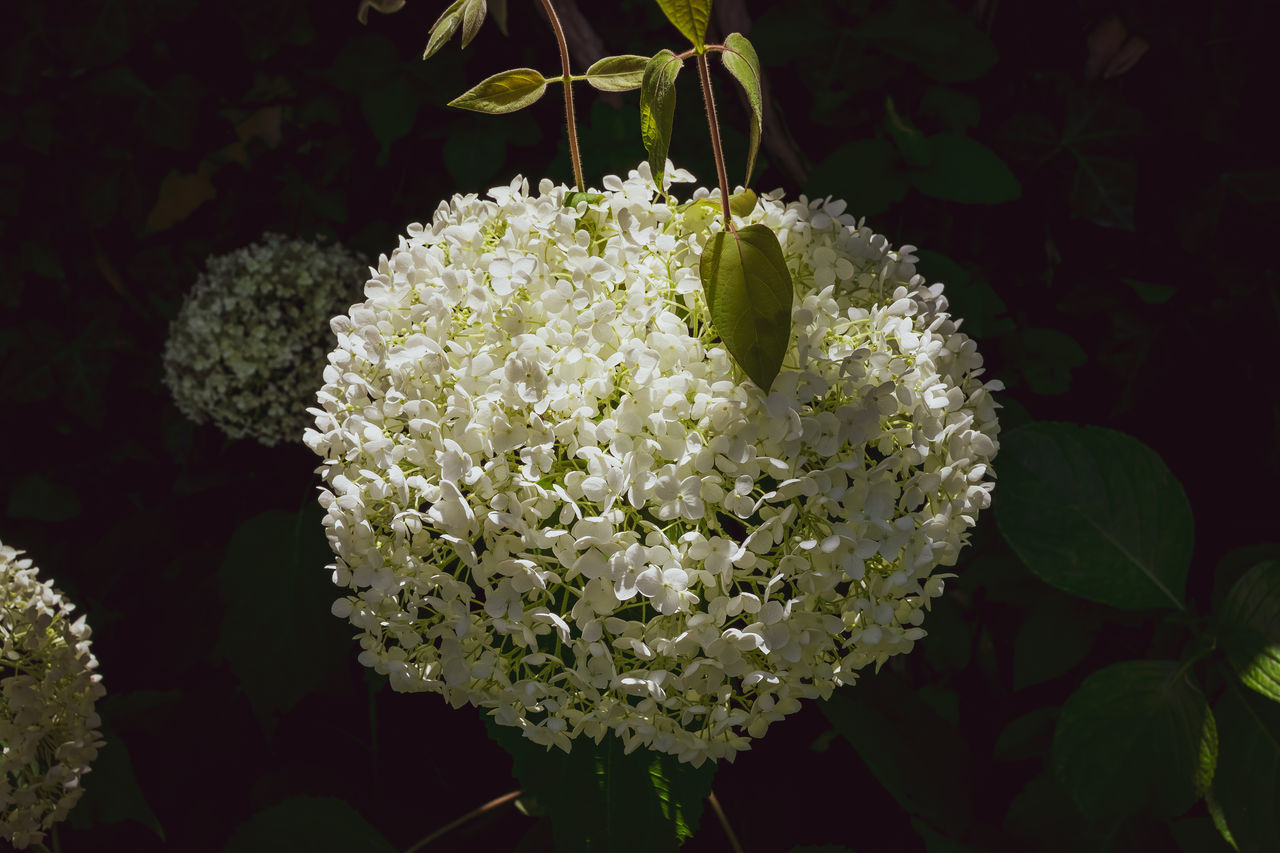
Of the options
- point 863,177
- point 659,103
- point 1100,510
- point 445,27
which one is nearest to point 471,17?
point 445,27

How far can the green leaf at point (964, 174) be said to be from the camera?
106cm

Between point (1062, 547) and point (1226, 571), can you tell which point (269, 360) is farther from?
point (1226, 571)

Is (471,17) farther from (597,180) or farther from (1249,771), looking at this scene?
(1249,771)

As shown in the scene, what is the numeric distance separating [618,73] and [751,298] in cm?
22

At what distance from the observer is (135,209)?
1.47 meters

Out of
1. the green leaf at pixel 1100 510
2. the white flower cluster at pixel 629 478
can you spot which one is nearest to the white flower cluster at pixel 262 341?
the white flower cluster at pixel 629 478

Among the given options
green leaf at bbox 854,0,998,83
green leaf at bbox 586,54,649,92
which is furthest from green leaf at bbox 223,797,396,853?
green leaf at bbox 854,0,998,83

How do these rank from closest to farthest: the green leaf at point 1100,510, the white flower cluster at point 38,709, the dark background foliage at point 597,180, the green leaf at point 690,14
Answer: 1. the green leaf at point 690,14
2. the white flower cluster at point 38,709
3. the green leaf at point 1100,510
4. the dark background foliage at point 597,180

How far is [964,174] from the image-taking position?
108cm

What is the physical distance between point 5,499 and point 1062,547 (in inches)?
69.7

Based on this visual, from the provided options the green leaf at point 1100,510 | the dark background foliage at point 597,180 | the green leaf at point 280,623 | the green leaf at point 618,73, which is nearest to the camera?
the green leaf at point 618,73

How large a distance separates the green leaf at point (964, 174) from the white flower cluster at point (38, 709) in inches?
44.4

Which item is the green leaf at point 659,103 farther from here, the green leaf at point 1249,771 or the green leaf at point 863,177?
the green leaf at point 1249,771

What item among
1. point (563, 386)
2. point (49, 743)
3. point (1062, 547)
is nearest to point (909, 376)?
point (563, 386)
